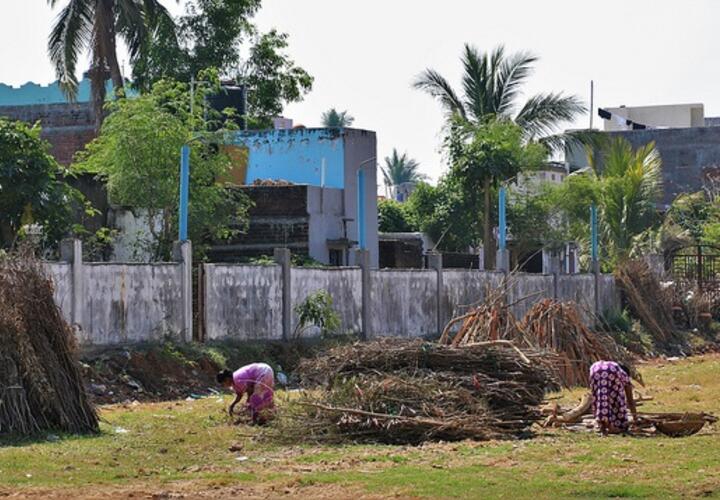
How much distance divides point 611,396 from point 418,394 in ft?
7.70

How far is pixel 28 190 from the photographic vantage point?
27.2 meters

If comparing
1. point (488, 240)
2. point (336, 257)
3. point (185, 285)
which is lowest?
point (185, 285)

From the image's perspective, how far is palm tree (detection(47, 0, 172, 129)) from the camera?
4216cm

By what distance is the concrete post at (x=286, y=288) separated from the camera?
2642 cm

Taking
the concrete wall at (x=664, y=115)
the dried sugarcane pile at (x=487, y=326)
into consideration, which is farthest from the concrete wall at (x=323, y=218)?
the concrete wall at (x=664, y=115)

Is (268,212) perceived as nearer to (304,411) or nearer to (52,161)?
(52,161)

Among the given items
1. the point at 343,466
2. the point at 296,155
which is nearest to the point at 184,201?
the point at 343,466

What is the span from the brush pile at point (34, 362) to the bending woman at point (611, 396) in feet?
19.6

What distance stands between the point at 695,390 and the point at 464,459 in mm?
10284

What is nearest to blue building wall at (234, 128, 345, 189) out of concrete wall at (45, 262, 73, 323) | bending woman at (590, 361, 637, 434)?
concrete wall at (45, 262, 73, 323)

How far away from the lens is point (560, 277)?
37.7 meters

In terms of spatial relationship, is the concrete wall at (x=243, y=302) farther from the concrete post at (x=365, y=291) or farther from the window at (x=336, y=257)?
the window at (x=336, y=257)

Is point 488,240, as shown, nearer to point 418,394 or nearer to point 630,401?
point 630,401

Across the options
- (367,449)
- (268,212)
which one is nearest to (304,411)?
(367,449)
